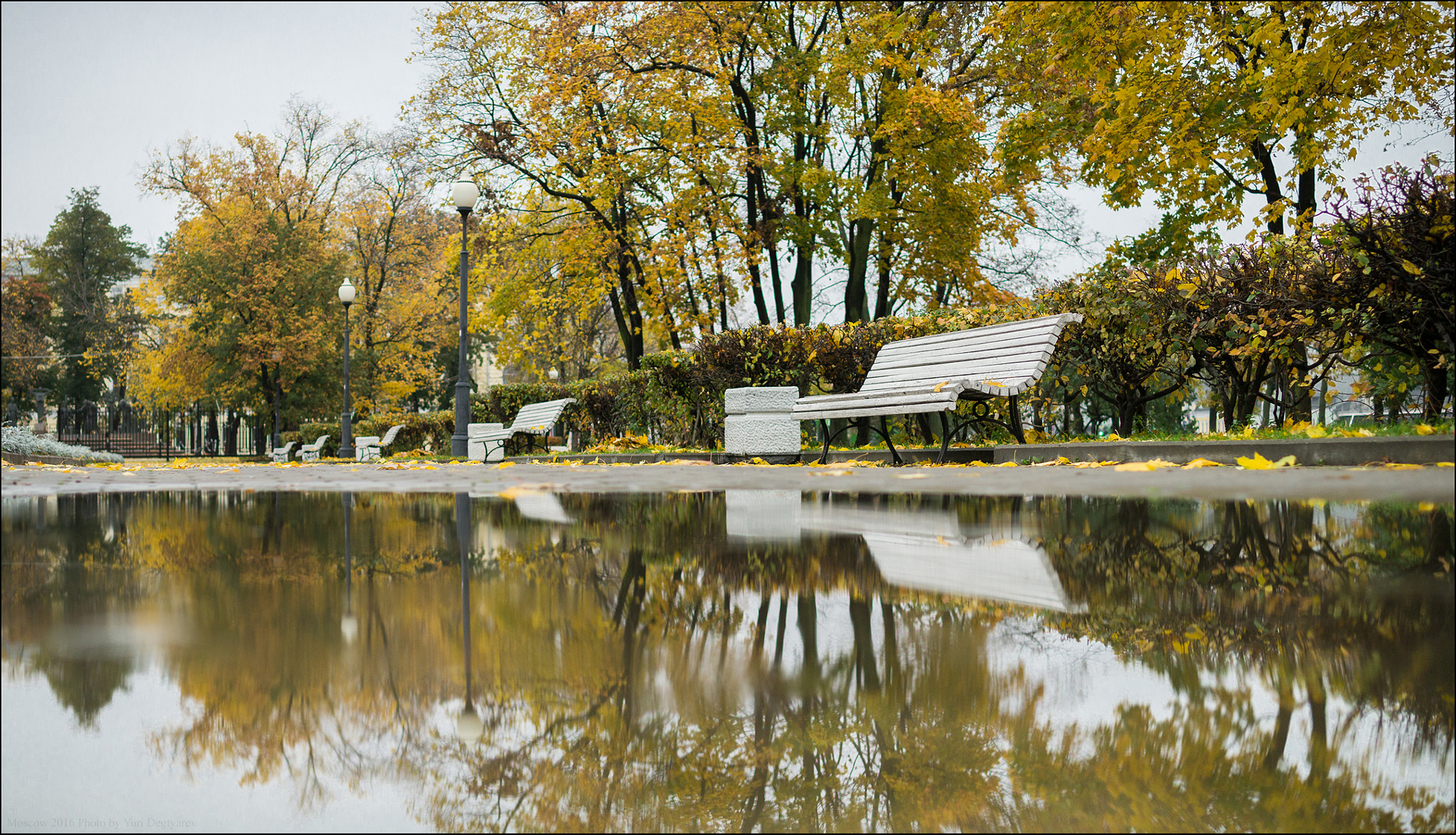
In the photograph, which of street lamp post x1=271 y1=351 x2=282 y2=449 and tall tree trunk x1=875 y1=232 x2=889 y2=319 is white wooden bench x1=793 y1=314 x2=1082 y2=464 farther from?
street lamp post x1=271 y1=351 x2=282 y2=449

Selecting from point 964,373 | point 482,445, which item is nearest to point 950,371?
point 964,373

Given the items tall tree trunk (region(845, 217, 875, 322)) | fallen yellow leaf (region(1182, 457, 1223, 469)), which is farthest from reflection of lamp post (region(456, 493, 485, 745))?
tall tree trunk (region(845, 217, 875, 322))

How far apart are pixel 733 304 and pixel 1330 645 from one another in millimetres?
19616

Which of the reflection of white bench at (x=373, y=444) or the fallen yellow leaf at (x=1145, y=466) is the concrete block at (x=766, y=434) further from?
the reflection of white bench at (x=373, y=444)

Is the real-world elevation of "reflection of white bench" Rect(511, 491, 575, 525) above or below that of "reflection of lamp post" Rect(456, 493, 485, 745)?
above

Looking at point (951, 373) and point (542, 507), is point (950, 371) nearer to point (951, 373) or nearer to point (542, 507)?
point (951, 373)

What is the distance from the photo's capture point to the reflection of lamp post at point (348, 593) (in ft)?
7.20

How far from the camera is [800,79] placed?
18.7 m

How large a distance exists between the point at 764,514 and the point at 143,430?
1503 inches

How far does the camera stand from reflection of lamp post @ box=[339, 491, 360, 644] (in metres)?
2.20

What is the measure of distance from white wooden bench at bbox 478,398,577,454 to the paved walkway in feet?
17.8

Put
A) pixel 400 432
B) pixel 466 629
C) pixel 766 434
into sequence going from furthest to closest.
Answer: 1. pixel 400 432
2. pixel 766 434
3. pixel 466 629

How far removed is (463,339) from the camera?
16.0m

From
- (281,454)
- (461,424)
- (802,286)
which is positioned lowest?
(281,454)
